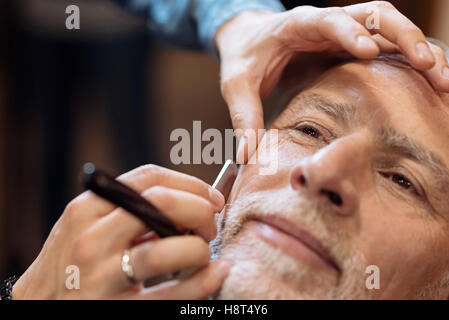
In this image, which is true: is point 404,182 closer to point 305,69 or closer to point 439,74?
point 439,74

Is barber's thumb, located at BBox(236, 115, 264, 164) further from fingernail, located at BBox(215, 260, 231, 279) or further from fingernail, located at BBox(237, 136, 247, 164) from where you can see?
fingernail, located at BBox(215, 260, 231, 279)

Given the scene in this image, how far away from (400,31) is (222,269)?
0.64 metres

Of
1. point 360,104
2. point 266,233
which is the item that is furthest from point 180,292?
point 360,104

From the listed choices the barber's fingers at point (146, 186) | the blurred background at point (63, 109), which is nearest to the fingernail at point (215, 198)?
the barber's fingers at point (146, 186)

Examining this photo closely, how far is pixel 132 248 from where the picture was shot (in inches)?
34.4

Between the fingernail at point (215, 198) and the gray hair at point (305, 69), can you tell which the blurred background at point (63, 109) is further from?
the fingernail at point (215, 198)

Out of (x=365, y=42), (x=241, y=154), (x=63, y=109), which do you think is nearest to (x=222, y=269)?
(x=241, y=154)

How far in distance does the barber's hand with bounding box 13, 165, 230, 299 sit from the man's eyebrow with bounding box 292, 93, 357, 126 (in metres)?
0.38

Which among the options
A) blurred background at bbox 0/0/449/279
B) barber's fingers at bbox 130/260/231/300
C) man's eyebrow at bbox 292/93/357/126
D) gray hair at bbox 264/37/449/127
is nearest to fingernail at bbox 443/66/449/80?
gray hair at bbox 264/37/449/127

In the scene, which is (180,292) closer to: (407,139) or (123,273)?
(123,273)

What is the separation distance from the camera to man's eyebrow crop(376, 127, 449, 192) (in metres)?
1.10

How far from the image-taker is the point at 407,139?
1.10m

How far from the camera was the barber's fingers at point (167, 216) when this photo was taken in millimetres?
864
